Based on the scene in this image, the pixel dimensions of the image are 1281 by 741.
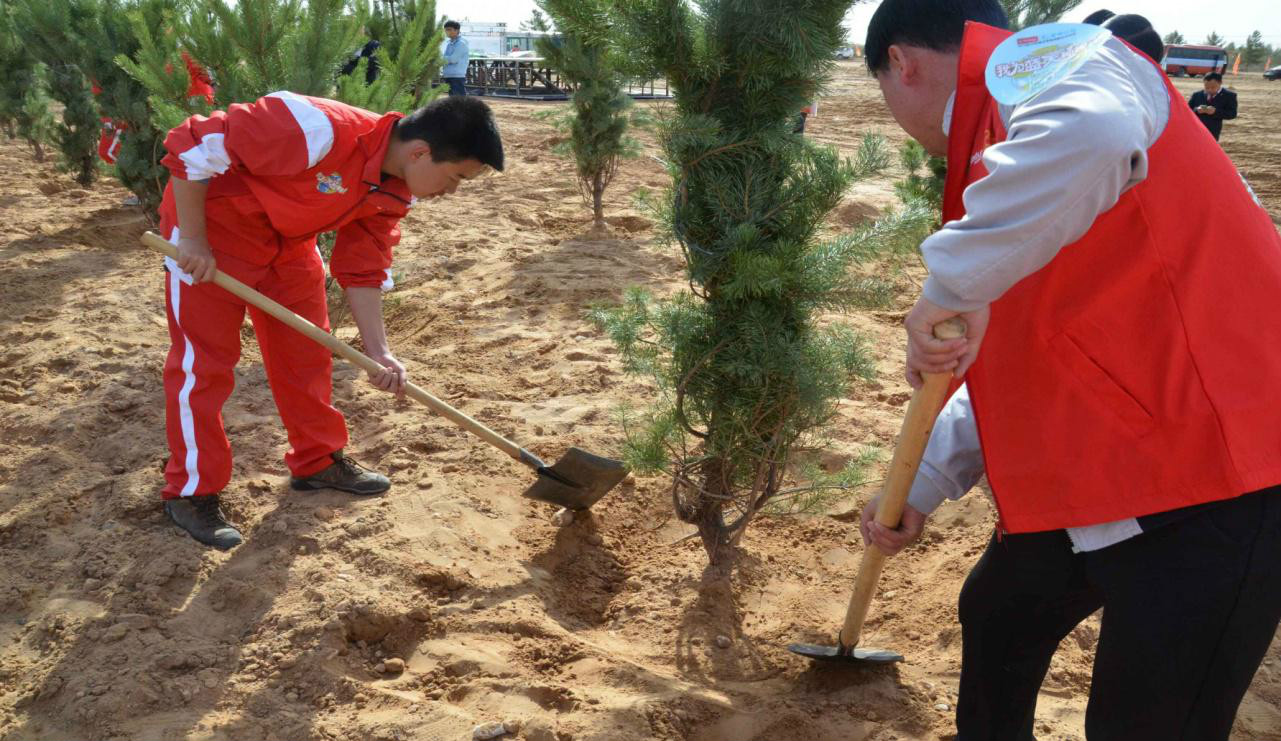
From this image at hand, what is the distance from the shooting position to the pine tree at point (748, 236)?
262 cm

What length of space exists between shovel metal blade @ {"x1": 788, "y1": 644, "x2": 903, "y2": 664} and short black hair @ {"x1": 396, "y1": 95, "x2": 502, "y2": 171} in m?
1.79

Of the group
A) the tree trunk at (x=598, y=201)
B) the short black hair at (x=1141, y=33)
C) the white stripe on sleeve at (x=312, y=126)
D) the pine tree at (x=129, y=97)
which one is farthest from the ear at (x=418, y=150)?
the tree trunk at (x=598, y=201)

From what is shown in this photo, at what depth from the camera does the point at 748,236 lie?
268 centimetres

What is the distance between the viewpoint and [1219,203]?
147cm

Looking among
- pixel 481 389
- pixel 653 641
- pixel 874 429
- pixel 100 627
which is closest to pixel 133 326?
pixel 481 389

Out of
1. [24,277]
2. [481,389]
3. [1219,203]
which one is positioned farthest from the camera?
[24,277]

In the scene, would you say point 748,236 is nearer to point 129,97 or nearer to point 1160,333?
point 1160,333

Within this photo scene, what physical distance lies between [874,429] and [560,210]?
5.27 m

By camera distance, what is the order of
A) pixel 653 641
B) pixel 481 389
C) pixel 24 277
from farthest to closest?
pixel 24 277 → pixel 481 389 → pixel 653 641

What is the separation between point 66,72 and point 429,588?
7.63 meters

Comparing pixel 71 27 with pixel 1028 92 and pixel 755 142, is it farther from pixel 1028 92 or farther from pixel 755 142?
pixel 1028 92

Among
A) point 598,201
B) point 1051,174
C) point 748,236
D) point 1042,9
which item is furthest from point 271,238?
point 598,201

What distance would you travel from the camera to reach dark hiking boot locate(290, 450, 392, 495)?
3699mm

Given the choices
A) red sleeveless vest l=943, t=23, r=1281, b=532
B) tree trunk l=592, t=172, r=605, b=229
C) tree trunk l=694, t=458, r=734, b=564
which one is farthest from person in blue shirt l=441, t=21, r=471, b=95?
red sleeveless vest l=943, t=23, r=1281, b=532
